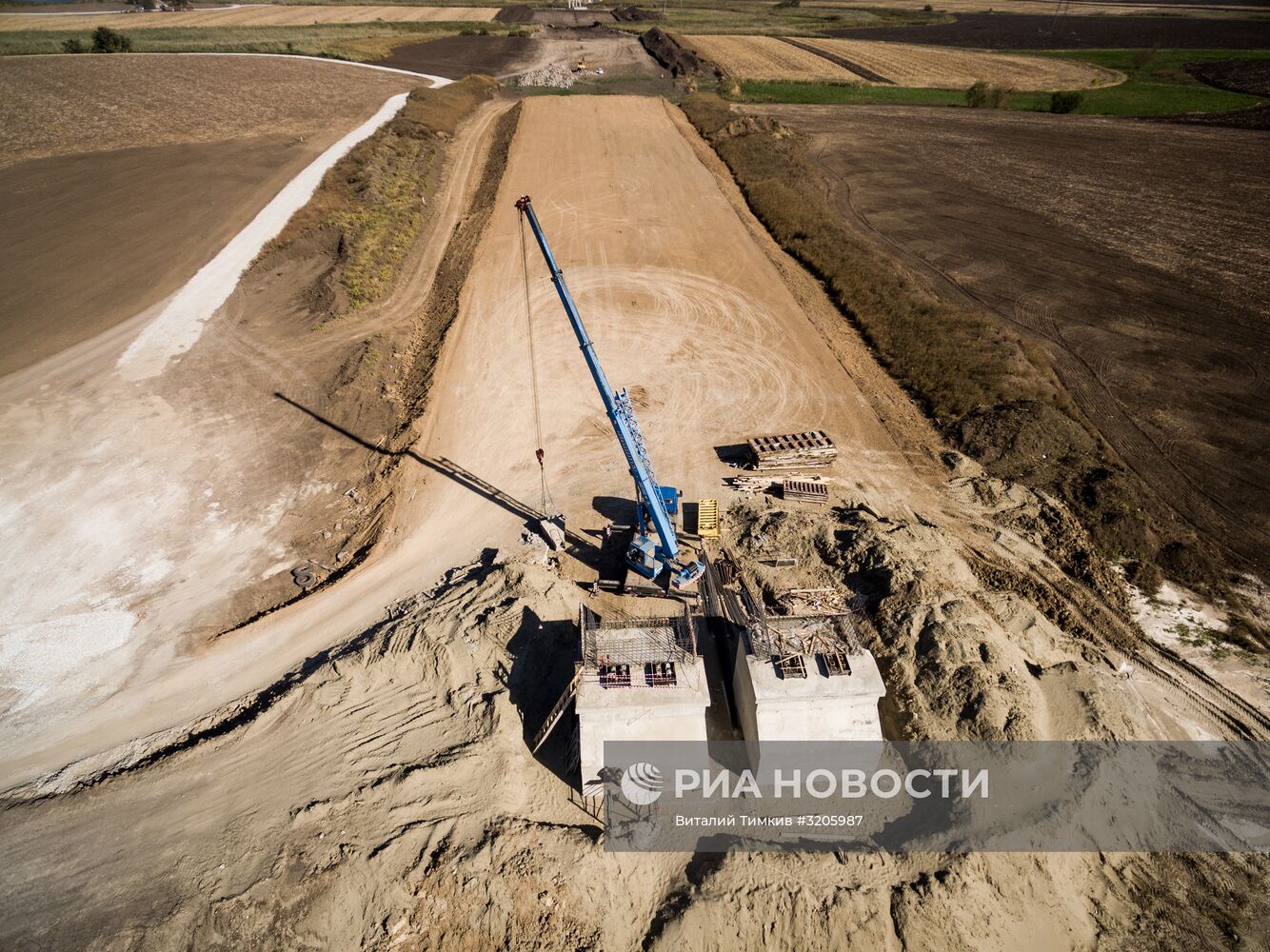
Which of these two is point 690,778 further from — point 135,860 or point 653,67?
point 653,67

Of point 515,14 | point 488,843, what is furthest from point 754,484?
point 515,14

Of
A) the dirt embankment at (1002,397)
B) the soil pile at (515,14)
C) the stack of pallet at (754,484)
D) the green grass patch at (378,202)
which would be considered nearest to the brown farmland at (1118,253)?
the dirt embankment at (1002,397)

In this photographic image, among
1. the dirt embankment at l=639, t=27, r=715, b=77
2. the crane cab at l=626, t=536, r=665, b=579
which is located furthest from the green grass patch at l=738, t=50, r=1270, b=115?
the crane cab at l=626, t=536, r=665, b=579

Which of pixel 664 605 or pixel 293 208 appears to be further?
pixel 293 208

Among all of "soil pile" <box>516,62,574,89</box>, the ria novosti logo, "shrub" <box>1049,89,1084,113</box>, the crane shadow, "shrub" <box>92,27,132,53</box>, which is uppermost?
"shrub" <box>92,27,132,53</box>

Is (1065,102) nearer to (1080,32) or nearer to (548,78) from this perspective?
(548,78)

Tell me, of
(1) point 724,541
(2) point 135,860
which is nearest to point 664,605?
(1) point 724,541

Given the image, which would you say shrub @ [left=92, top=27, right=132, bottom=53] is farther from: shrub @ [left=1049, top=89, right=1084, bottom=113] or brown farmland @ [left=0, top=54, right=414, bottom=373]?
shrub @ [left=1049, top=89, right=1084, bottom=113]
